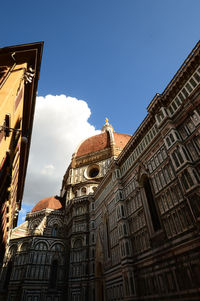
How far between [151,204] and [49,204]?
72.5 ft

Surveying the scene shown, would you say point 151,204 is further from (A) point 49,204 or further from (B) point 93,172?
(A) point 49,204

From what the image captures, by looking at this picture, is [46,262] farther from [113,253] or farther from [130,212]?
[130,212]

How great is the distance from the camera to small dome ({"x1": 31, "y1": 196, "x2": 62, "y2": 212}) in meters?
31.4

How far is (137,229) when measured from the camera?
47.7ft

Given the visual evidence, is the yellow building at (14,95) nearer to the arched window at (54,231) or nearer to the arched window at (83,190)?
the arched window at (83,190)

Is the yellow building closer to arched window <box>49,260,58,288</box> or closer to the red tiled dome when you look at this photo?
arched window <box>49,260,58,288</box>

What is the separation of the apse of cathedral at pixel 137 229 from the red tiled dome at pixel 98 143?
841cm

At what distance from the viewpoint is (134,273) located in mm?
13484

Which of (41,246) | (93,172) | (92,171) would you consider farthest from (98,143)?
(41,246)

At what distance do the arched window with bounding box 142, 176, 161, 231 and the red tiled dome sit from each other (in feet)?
63.5

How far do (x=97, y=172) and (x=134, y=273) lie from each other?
19.9m

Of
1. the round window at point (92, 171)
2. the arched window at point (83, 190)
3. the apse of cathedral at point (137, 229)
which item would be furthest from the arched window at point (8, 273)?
the round window at point (92, 171)

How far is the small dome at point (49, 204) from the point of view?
103 ft

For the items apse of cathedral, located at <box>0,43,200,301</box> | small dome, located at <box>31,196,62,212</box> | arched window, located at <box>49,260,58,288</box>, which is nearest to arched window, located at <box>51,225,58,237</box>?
apse of cathedral, located at <box>0,43,200,301</box>
